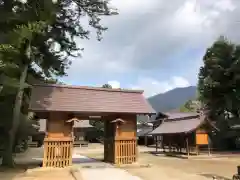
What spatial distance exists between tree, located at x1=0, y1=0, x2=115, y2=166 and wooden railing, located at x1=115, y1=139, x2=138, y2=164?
22.0 feet

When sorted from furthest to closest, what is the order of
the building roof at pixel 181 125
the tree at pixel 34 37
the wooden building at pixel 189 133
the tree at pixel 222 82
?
the tree at pixel 222 82 → the building roof at pixel 181 125 → the wooden building at pixel 189 133 → the tree at pixel 34 37

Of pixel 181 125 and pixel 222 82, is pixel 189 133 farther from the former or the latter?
pixel 222 82

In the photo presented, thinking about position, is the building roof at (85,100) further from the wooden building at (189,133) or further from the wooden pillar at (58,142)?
the wooden building at (189,133)

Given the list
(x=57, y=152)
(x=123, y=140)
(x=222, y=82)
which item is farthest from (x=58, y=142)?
(x=222, y=82)

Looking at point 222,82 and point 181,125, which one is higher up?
point 222,82

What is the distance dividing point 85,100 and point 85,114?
3.06 feet

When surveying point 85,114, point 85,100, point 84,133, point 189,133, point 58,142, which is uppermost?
point 85,100

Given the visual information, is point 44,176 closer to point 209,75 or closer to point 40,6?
point 40,6

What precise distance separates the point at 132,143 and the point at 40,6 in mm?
10456

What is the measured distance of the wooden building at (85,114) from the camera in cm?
1775

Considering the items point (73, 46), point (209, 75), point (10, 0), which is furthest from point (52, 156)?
point (209, 75)

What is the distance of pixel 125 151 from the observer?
768 inches

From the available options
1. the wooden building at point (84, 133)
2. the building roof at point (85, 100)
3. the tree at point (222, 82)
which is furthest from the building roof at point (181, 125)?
the wooden building at point (84, 133)

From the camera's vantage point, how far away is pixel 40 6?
1758cm
